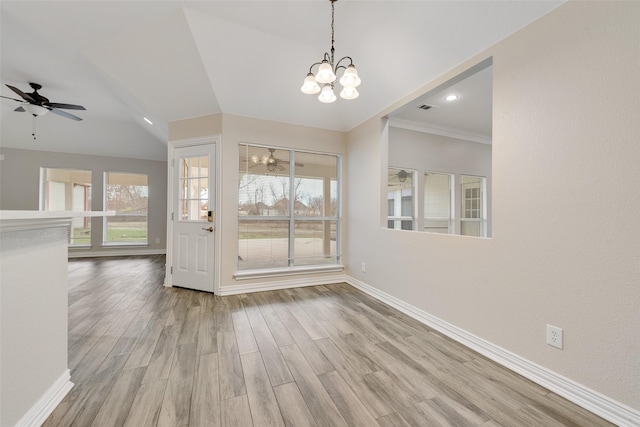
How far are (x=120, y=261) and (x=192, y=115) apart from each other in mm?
4256

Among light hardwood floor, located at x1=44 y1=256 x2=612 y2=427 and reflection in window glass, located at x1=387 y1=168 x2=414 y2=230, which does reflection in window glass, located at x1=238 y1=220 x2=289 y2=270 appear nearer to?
light hardwood floor, located at x1=44 y1=256 x2=612 y2=427

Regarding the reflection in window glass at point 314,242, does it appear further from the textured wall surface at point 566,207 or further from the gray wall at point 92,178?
the gray wall at point 92,178

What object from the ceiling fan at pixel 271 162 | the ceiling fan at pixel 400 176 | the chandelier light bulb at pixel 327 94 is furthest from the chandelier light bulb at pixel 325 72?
the ceiling fan at pixel 400 176

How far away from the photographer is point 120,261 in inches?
224

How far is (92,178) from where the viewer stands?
6316mm

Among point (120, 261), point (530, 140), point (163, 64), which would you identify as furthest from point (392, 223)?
point (120, 261)

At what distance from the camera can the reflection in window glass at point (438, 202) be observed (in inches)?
197

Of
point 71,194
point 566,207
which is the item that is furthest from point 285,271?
point 71,194

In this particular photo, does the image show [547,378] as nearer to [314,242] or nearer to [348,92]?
[348,92]

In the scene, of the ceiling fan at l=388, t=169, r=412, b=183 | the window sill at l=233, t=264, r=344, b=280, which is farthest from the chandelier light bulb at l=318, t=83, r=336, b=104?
the ceiling fan at l=388, t=169, r=412, b=183

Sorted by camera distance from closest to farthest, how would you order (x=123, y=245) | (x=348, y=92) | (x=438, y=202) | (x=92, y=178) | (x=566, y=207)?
(x=566, y=207) → (x=348, y=92) → (x=438, y=202) → (x=92, y=178) → (x=123, y=245)

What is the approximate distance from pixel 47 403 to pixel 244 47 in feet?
10.6

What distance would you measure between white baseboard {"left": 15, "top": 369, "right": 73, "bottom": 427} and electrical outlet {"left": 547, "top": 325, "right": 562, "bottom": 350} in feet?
9.66

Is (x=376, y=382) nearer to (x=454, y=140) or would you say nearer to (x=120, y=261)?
(x=454, y=140)
